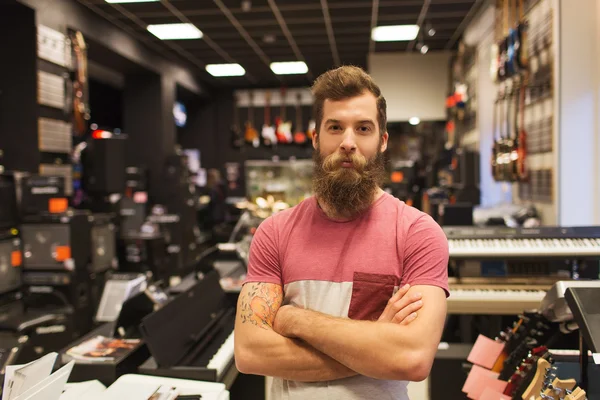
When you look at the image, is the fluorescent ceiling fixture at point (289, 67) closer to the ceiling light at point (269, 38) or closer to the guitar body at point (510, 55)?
the ceiling light at point (269, 38)

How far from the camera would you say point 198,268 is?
4.14 meters

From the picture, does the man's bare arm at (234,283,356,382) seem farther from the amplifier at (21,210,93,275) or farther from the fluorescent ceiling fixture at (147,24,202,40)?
the fluorescent ceiling fixture at (147,24,202,40)

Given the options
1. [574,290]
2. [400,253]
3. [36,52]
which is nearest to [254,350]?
[400,253]

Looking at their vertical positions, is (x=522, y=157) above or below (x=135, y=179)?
above

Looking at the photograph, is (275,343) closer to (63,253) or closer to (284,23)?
(63,253)

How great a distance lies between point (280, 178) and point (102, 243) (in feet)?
16.2

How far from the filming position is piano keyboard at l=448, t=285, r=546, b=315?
10.1 ft

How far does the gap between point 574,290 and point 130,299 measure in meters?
2.03

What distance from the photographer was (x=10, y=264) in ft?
17.0

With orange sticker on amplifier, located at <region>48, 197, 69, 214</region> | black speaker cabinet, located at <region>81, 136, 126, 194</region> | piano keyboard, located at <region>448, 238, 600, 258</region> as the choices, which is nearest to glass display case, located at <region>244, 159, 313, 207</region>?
black speaker cabinet, located at <region>81, 136, 126, 194</region>

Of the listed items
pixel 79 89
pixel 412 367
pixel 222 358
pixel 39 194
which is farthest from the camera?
pixel 79 89

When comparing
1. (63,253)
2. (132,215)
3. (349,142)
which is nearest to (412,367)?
(349,142)

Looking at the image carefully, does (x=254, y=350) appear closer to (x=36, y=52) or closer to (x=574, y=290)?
(x=574, y=290)

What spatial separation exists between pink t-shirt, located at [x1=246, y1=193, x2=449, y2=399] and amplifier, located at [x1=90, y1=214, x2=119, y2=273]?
498cm
